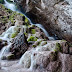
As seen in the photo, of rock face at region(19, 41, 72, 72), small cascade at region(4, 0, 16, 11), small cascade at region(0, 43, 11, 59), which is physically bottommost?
rock face at region(19, 41, 72, 72)

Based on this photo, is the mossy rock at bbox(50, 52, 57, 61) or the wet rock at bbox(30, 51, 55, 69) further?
the mossy rock at bbox(50, 52, 57, 61)

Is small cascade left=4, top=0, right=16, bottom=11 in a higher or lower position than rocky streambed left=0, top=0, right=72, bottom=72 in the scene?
higher

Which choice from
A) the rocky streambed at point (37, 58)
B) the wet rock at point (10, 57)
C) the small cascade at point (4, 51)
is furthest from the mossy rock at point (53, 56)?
the small cascade at point (4, 51)

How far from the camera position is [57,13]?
15242 millimetres

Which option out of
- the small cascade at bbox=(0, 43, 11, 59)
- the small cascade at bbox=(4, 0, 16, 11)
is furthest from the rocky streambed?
the small cascade at bbox=(4, 0, 16, 11)

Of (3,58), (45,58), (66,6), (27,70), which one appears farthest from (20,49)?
(66,6)

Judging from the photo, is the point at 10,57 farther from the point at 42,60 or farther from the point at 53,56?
the point at 53,56

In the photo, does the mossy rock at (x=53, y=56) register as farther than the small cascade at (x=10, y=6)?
No

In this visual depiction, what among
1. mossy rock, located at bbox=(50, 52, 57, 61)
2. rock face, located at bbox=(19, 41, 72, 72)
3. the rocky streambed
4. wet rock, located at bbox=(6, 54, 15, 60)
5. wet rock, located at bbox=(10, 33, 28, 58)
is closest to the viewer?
rock face, located at bbox=(19, 41, 72, 72)

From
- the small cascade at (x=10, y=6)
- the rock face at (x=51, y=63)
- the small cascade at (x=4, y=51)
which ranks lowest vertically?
the rock face at (x=51, y=63)

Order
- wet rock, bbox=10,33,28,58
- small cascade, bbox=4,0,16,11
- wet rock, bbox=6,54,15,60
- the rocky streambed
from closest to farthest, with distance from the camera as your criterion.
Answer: the rocky streambed → wet rock, bbox=6,54,15,60 → wet rock, bbox=10,33,28,58 → small cascade, bbox=4,0,16,11

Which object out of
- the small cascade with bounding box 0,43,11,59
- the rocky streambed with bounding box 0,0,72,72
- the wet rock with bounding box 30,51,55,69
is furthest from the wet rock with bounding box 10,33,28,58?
the wet rock with bounding box 30,51,55,69

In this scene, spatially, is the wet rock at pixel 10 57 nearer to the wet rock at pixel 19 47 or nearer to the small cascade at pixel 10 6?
the wet rock at pixel 19 47

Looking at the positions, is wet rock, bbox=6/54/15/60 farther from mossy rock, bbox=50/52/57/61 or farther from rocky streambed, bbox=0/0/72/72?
mossy rock, bbox=50/52/57/61
